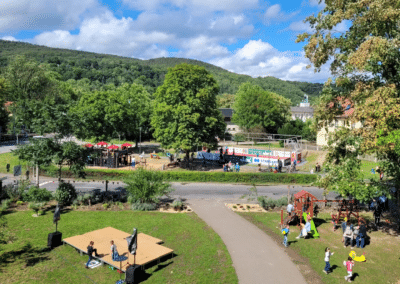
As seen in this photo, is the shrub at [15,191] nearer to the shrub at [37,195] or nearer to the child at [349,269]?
the shrub at [37,195]

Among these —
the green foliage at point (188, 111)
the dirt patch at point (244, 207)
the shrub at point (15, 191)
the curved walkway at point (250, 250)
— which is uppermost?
the green foliage at point (188, 111)

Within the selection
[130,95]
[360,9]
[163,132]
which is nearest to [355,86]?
[360,9]

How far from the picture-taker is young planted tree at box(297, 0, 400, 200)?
15.5m

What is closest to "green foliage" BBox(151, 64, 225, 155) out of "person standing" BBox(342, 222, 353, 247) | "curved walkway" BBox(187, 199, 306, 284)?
"curved walkway" BBox(187, 199, 306, 284)

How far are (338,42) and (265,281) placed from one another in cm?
1450

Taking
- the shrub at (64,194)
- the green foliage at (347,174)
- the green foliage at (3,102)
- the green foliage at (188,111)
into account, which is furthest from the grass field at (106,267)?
the green foliage at (3,102)

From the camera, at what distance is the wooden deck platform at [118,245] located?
14.7 m

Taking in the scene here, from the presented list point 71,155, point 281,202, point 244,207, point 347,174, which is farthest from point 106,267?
point 281,202

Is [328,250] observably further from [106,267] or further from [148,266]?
[106,267]

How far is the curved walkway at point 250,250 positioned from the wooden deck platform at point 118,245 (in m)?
3.59

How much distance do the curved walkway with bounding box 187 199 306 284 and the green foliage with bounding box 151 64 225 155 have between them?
590 inches

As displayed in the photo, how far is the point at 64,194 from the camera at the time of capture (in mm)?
23594

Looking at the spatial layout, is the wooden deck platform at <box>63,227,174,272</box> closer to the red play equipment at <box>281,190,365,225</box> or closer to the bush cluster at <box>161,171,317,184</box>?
the red play equipment at <box>281,190,365,225</box>

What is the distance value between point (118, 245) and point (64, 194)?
9587mm
